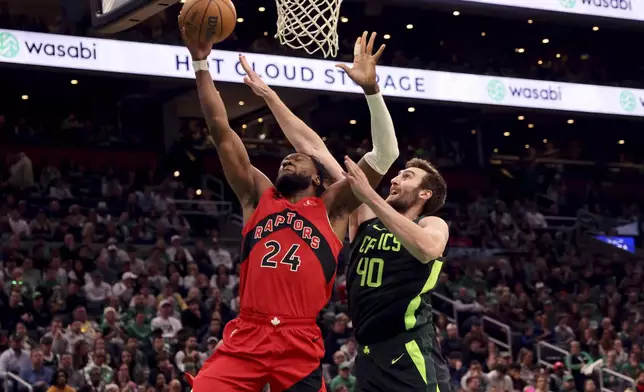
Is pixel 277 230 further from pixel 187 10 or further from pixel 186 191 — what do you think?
pixel 186 191

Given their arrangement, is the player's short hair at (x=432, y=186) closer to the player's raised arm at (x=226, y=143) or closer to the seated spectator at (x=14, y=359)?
the player's raised arm at (x=226, y=143)

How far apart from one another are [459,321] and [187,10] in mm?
13070

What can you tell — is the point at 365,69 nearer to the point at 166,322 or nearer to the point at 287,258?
the point at 287,258

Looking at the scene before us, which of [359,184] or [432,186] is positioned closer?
[359,184]

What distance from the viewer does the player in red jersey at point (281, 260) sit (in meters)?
5.51

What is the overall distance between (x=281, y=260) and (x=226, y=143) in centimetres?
67

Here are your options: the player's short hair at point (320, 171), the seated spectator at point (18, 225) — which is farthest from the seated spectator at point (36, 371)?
the player's short hair at point (320, 171)

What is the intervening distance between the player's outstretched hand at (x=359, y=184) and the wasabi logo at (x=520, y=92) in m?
14.3

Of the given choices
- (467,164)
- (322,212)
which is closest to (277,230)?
(322,212)

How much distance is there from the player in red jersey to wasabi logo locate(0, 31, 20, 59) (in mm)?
10462

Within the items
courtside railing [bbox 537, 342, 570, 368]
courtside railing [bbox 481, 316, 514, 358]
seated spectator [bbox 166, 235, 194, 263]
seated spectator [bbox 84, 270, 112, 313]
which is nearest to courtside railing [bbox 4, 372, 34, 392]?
seated spectator [bbox 84, 270, 112, 313]

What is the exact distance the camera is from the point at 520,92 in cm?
1969

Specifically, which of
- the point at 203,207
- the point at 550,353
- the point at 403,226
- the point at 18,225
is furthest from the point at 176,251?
the point at 403,226

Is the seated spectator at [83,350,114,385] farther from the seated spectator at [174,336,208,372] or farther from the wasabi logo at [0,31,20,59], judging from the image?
the wasabi logo at [0,31,20,59]
